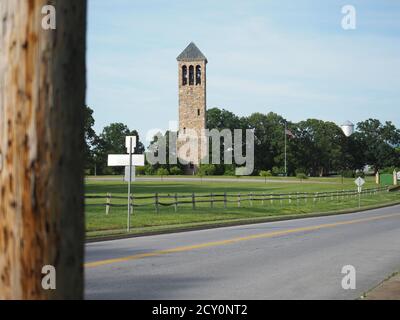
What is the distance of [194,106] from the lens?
325 ft

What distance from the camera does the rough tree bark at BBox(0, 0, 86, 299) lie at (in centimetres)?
237

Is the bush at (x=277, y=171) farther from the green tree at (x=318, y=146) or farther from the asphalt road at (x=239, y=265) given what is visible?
the asphalt road at (x=239, y=265)

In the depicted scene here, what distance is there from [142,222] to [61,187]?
22.7 metres

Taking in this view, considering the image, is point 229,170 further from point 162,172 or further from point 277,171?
point 277,171

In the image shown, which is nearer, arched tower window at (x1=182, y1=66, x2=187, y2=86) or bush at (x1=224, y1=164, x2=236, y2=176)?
→ bush at (x1=224, y1=164, x2=236, y2=176)

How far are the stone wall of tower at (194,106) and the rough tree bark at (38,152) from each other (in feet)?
307

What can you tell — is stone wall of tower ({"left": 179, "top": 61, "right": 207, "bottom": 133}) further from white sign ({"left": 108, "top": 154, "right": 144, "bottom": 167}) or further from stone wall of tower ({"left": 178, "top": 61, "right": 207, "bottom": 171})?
white sign ({"left": 108, "top": 154, "right": 144, "bottom": 167})

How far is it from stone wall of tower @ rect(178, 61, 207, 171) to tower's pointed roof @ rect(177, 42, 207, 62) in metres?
0.73

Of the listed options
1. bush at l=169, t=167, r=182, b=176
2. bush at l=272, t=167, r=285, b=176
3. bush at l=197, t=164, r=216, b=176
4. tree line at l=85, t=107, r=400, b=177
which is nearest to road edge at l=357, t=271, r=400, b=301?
bush at l=197, t=164, r=216, b=176

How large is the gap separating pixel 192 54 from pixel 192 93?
25.2 feet

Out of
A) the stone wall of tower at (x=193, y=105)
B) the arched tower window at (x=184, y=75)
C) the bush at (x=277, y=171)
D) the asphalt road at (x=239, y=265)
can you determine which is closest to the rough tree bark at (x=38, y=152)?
the asphalt road at (x=239, y=265)

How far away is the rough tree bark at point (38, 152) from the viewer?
2365mm
